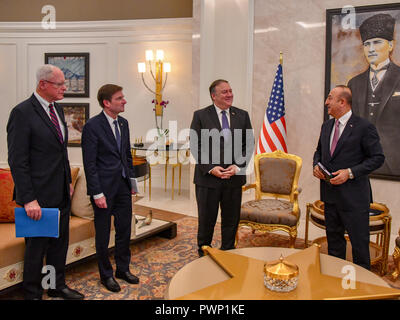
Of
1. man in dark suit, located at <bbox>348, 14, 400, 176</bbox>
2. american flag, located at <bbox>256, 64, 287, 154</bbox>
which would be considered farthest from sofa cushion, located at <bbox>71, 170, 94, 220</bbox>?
man in dark suit, located at <bbox>348, 14, 400, 176</bbox>

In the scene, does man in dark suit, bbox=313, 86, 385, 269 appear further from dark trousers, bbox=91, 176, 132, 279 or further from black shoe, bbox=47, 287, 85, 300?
black shoe, bbox=47, 287, 85, 300

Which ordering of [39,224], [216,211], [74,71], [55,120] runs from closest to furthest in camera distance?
[39,224], [55,120], [216,211], [74,71]

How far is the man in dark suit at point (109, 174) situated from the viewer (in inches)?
115

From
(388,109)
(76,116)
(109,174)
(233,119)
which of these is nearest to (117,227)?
(109,174)

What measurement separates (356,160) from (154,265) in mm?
2060

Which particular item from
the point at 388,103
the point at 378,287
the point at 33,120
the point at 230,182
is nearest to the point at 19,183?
the point at 33,120

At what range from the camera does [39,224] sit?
255 centimetres

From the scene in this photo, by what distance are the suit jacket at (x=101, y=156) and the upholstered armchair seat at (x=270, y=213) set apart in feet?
4.79

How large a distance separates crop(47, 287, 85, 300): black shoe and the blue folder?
620 millimetres

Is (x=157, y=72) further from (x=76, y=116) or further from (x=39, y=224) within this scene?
(x=39, y=224)

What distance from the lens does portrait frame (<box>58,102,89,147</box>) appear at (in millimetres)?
7355

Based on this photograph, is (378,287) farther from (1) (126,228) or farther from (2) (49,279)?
(2) (49,279)

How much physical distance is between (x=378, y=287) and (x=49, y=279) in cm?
228

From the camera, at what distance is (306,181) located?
5355 millimetres
